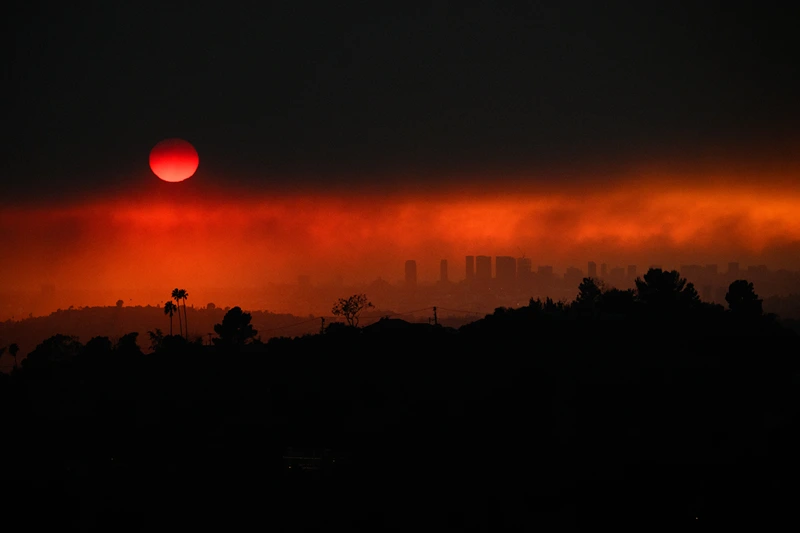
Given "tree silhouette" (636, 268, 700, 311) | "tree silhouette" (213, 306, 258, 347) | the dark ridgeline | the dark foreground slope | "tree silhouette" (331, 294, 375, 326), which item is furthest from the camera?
"tree silhouette" (331, 294, 375, 326)

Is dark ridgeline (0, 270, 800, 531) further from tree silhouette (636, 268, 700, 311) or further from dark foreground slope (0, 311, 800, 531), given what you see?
tree silhouette (636, 268, 700, 311)

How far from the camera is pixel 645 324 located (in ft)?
292

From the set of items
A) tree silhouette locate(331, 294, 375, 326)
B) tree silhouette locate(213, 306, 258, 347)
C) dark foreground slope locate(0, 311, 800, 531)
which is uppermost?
tree silhouette locate(331, 294, 375, 326)

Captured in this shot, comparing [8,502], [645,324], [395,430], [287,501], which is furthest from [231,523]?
[645,324]

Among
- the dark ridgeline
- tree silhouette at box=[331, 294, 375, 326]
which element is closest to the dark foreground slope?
the dark ridgeline

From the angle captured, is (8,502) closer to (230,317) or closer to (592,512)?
(592,512)

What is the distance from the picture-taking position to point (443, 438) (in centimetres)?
6225

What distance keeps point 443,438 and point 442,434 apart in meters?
0.56

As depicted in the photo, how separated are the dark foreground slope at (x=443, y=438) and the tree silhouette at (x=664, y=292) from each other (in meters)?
24.7

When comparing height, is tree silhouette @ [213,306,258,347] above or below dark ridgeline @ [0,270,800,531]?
above

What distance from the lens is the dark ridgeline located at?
53000mm

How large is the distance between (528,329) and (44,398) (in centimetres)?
6290

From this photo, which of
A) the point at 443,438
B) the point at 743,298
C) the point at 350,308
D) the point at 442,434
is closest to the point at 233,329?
the point at 350,308

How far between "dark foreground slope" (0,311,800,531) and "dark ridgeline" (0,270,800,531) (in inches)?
7.6
